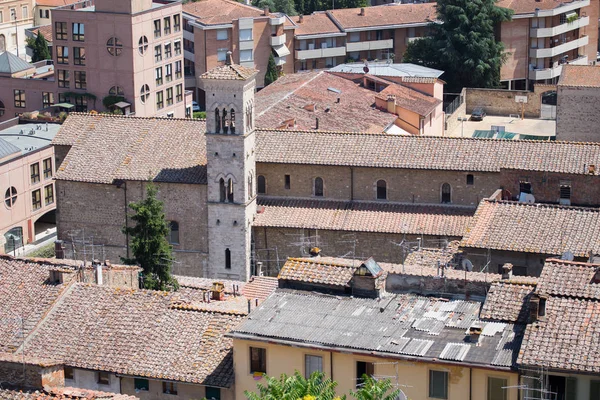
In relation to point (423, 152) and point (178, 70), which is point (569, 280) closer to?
point (423, 152)

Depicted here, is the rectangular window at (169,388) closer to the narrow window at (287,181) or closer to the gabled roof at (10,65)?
the narrow window at (287,181)

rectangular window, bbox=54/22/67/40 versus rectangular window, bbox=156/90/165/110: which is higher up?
rectangular window, bbox=54/22/67/40

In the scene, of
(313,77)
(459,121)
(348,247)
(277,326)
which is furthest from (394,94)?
(277,326)

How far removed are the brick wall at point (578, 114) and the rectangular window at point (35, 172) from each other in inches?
1217

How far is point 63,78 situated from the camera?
3819 inches

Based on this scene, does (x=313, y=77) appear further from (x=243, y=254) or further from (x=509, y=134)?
(x=243, y=254)

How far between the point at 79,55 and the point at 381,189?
37.3m

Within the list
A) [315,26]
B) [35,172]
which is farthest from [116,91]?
[315,26]

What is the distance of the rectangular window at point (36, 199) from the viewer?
80938mm

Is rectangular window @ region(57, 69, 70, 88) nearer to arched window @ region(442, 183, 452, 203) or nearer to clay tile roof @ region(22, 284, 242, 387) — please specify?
arched window @ region(442, 183, 452, 203)

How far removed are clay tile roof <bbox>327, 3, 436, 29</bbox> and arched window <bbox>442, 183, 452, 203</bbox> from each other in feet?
170

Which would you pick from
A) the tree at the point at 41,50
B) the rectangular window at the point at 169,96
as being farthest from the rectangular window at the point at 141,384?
the tree at the point at 41,50

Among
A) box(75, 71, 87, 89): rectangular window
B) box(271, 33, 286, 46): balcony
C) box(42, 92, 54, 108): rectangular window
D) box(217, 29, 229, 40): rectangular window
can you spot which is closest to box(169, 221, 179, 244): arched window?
box(75, 71, 87, 89): rectangular window

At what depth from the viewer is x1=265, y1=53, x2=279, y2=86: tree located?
10769 cm
